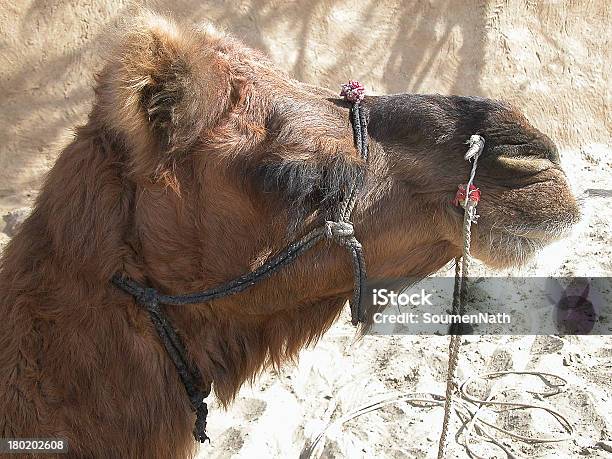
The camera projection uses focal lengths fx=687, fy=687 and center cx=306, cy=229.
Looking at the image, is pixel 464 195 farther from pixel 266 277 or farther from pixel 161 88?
pixel 161 88

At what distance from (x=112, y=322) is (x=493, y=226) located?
134 cm

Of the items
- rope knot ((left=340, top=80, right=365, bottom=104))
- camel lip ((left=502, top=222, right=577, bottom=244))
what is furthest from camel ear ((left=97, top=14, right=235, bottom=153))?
camel lip ((left=502, top=222, right=577, bottom=244))

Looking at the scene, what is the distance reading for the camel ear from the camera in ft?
7.23

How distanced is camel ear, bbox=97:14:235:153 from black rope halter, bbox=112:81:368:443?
→ 0.48 meters

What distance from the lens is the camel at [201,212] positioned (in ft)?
7.39

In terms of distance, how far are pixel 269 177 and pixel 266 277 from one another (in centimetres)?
35

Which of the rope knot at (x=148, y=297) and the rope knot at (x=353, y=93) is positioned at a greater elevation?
the rope knot at (x=353, y=93)

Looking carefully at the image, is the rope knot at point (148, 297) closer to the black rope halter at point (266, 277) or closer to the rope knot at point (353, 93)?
the black rope halter at point (266, 277)

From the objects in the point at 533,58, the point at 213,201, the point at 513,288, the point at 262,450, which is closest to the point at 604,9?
the point at 533,58

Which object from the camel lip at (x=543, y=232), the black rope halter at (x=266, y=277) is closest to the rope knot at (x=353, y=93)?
the black rope halter at (x=266, y=277)

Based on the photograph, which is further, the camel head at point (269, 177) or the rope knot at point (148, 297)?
the rope knot at point (148, 297)

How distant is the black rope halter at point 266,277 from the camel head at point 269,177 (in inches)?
1.4

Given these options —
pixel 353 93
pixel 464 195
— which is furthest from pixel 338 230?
pixel 353 93

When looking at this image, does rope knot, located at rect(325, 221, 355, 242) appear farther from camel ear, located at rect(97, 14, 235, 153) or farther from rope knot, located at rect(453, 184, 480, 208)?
camel ear, located at rect(97, 14, 235, 153)
